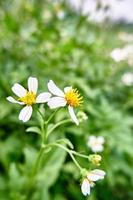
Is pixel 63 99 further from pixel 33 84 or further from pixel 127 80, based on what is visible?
pixel 127 80

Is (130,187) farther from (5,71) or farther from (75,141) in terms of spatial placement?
(5,71)

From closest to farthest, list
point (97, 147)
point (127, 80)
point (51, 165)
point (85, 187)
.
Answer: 1. point (85, 187)
2. point (51, 165)
3. point (97, 147)
4. point (127, 80)

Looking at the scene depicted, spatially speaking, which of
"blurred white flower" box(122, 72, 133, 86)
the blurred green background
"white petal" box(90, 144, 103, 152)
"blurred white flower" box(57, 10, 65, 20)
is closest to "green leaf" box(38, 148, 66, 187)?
the blurred green background

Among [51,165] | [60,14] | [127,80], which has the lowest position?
[51,165]

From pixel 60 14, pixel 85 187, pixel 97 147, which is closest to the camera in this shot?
pixel 85 187

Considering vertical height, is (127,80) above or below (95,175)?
above

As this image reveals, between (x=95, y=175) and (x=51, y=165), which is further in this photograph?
(x=51, y=165)

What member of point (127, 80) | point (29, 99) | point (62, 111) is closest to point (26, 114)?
point (29, 99)
